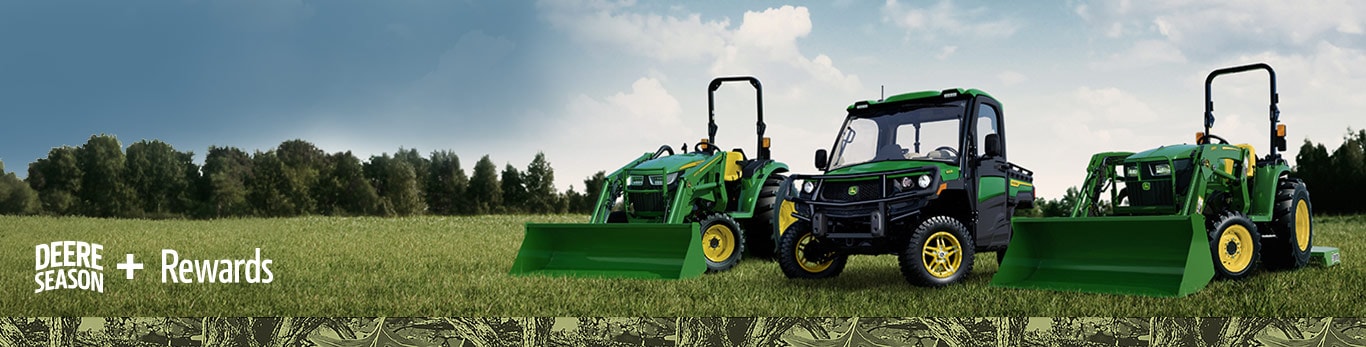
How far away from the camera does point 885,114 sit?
30.1 feet

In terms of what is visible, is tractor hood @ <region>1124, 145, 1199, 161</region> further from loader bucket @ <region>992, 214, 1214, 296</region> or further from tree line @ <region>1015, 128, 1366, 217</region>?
tree line @ <region>1015, 128, 1366, 217</region>

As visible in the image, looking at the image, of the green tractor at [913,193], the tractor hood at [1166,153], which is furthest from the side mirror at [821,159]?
the tractor hood at [1166,153]

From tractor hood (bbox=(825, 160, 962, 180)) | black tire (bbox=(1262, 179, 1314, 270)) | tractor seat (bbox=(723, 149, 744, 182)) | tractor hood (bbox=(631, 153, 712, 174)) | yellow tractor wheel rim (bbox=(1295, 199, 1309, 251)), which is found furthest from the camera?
tractor seat (bbox=(723, 149, 744, 182))

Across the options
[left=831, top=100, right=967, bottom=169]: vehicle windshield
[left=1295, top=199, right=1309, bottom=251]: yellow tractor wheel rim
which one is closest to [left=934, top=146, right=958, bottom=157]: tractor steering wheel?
[left=831, top=100, right=967, bottom=169]: vehicle windshield

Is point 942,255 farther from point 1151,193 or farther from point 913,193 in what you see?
point 1151,193

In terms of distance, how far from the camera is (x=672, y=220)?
9906 mm

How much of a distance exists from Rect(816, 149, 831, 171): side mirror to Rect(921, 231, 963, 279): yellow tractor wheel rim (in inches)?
60.1

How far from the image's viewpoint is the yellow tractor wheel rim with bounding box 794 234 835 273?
8758 millimetres

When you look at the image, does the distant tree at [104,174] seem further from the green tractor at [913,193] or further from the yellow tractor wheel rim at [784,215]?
the green tractor at [913,193]

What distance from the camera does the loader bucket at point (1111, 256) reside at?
7.29 m

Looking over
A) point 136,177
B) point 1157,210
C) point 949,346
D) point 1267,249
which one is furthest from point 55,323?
point 136,177

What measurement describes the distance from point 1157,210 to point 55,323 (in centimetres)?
849

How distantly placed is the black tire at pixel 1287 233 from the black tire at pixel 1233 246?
1.34 m

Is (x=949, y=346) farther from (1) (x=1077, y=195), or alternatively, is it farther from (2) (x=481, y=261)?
(2) (x=481, y=261)
